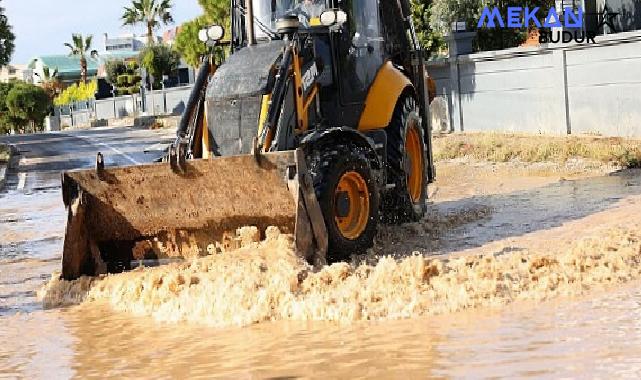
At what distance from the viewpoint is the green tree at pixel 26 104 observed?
253 ft

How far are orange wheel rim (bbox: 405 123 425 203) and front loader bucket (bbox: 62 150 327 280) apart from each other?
302 centimetres

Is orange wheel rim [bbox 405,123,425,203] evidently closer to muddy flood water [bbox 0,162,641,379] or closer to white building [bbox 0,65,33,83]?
muddy flood water [bbox 0,162,641,379]

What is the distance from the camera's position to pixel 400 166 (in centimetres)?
1150

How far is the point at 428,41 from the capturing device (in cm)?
3056

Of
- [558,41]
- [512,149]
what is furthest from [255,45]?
[558,41]

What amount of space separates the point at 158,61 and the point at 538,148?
54.6 m

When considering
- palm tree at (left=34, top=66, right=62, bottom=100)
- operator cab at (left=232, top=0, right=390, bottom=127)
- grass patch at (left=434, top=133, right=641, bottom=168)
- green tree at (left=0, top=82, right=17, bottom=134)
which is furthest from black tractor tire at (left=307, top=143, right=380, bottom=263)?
palm tree at (left=34, top=66, right=62, bottom=100)

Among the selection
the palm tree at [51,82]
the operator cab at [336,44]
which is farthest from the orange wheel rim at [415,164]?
the palm tree at [51,82]

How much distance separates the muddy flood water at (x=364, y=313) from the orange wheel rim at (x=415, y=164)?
856 millimetres

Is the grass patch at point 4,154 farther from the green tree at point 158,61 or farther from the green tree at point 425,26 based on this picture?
the green tree at point 158,61

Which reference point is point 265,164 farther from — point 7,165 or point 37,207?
point 7,165

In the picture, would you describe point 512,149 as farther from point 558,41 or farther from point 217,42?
point 217,42

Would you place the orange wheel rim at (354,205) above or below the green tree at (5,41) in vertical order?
below

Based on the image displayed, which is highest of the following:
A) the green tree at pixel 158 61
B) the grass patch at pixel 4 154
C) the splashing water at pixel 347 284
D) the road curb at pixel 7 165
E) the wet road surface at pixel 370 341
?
the green tree at pixel 158 61
